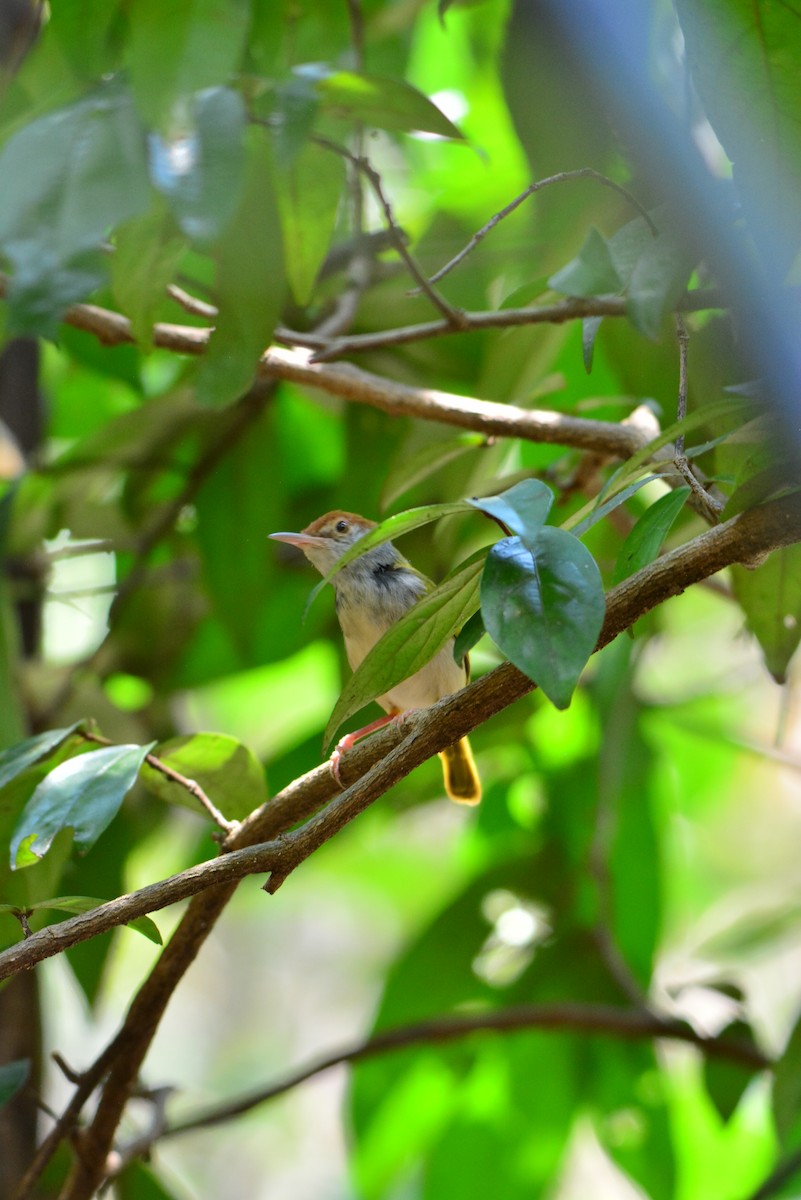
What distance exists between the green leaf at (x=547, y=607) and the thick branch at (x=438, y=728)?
0.09 m

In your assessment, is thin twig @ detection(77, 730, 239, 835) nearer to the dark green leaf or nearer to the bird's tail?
the dark green leaf

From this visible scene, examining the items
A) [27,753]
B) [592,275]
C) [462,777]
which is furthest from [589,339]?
[462,777]

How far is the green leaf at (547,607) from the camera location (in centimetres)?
95

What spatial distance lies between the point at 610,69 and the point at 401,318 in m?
0.75

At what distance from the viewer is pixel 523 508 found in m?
1.04

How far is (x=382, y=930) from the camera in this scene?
6.36 m

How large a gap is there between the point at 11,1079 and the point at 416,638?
0.86 m

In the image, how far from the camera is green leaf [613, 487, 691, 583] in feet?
3.89

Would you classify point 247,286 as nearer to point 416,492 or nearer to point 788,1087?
point 416,492

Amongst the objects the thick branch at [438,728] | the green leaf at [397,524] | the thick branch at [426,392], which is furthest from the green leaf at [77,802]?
the thick branch at [426,392]

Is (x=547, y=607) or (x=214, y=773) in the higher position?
(x=547, y=607)

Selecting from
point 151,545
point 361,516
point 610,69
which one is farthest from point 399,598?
point 610,69

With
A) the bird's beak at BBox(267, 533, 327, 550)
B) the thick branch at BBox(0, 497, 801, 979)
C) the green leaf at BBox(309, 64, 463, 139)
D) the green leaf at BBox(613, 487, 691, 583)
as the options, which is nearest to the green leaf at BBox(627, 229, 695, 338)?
the green leaf at BBox(613, 487, 691, 583)

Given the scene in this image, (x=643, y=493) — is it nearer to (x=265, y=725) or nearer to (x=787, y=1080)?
(x=787, y=1080)
